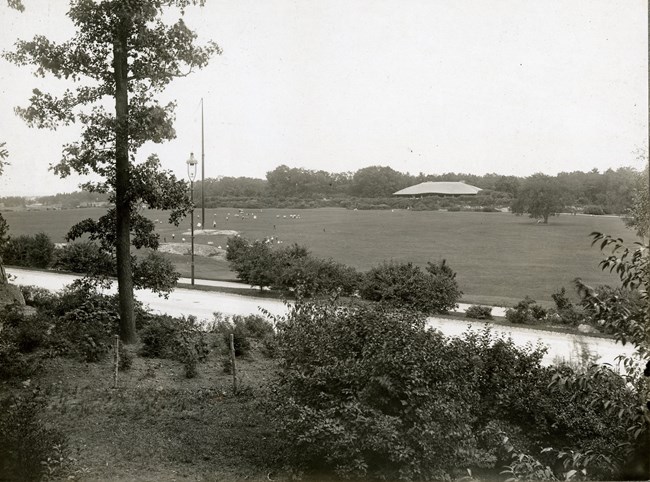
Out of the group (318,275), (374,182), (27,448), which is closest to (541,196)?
(318,275)

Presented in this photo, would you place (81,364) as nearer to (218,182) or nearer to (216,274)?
(216,274)

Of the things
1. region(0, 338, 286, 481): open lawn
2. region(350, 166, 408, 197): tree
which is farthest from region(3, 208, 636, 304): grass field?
region(0, 338, 286, 481): open lawn

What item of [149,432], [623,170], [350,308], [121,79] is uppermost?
[121,79]

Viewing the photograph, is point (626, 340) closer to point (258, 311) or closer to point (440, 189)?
point (258, 311)

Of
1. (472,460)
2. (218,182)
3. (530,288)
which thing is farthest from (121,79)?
(218,182)

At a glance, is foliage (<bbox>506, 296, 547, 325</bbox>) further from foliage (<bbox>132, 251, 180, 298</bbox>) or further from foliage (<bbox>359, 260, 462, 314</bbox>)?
foliage (<bbox>132, 251, 180, 298</bbox>)
